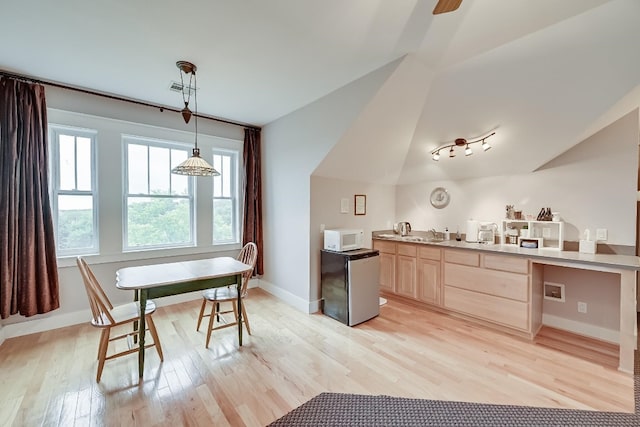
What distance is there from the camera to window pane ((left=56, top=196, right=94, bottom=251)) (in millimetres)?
3096

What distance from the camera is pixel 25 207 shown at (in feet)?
8.87

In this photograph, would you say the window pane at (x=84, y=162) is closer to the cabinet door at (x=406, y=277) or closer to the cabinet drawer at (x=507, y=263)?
the cabinet door at (x=406, y=277)

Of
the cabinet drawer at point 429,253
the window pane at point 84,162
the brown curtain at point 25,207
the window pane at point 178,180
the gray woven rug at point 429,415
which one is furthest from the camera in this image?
the window pane at point 178,180

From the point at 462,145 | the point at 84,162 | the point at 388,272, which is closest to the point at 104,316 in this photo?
the point at 84,162

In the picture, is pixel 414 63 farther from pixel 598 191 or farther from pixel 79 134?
pixel 79 134

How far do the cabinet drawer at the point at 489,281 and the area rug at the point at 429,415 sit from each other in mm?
1195

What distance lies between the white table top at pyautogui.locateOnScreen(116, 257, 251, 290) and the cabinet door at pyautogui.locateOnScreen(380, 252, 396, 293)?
2237mm

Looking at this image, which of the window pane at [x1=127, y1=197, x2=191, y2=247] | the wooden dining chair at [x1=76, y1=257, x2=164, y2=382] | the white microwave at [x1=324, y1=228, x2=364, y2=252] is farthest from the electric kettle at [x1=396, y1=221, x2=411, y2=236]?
the wooden dining chair at [x1=76, y1=257, x2=164, y2=382]

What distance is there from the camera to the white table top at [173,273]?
7.22 ft

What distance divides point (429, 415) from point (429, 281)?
6.65 feet

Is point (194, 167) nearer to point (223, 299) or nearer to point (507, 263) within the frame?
point (223, 299)

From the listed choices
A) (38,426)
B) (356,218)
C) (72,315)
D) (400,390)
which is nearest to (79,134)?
(72,315)

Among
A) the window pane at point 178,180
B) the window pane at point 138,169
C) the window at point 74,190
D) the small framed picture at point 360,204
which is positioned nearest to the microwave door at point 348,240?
the small framed picture at point 360,204

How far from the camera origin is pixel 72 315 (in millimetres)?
3084
